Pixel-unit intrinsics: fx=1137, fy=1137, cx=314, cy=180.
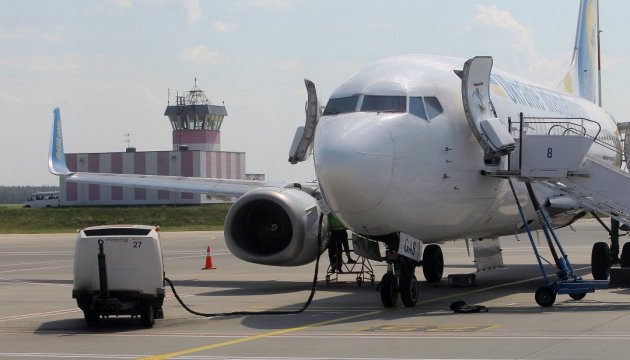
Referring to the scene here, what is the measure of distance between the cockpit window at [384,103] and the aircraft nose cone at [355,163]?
1.64ft

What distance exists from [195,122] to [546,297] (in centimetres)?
8979

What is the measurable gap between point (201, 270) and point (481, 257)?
37.1 ft

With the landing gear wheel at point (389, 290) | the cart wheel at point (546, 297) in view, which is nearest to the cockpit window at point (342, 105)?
the landing gear wheel at point (389, 290)

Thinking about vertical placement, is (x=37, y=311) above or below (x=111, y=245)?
below

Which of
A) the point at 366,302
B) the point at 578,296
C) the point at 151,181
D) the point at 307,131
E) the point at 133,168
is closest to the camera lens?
the point at 578,296

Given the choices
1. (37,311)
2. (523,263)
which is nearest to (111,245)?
(37,311)

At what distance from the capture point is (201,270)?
32.2 meters

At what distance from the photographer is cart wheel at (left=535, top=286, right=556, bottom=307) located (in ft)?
59.7

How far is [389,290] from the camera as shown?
715 inches

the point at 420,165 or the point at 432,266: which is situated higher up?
the point at 420,165

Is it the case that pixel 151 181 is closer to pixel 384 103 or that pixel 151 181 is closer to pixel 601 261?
pixel 601 261

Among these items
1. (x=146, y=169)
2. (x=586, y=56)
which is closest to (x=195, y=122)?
(x=146, y=169)

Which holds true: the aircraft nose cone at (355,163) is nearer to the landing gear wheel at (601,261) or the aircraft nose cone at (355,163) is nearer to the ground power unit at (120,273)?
the ground power unit at (120,273)

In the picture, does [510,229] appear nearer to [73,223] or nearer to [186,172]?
[73,223]
